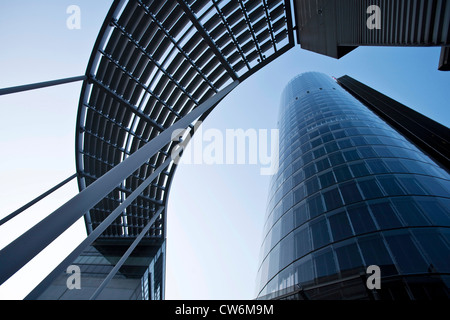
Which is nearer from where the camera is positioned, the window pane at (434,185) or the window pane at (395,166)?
the window pane at (434,185)

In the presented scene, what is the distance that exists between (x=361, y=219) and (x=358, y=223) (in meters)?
0.28

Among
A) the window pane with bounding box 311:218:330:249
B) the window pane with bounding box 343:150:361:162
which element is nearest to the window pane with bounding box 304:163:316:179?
the window pane with bounding box 343:150:361:162

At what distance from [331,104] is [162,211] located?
2287cm

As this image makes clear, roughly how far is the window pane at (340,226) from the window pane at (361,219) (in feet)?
0.79

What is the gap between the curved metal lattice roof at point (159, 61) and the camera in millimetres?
13961

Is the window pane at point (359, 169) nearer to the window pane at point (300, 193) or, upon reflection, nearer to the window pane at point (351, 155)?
the window pane at point (351, 155)

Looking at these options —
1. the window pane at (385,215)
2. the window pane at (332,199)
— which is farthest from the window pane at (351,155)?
the window pane at (385,215)

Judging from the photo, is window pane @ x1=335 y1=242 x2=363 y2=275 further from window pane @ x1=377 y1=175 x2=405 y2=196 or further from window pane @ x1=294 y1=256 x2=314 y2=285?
window pane @ x1=377 y1=175 x2=405 y2=196

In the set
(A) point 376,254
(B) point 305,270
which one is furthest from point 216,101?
(A) point 376,254

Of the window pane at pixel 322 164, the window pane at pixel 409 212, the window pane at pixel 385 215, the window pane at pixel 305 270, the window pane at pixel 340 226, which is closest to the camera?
the window pane at pixel 305 270

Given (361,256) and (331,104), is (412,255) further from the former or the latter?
(331,104)

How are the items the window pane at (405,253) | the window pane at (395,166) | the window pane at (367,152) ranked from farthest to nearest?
1. the window pane at (367,152)
2. the window pane at (395,166)
3. the window pane at (405,253)

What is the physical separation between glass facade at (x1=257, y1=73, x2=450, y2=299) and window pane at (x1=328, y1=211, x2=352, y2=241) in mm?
41
